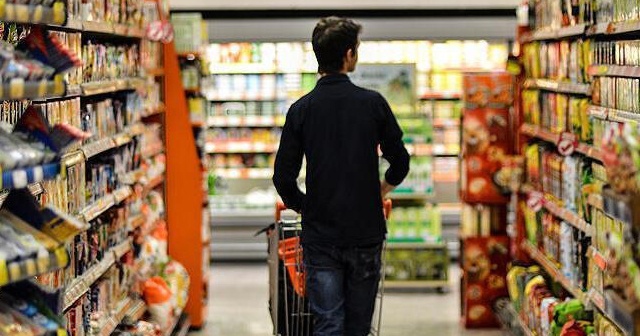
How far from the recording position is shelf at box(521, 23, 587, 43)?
5.72m

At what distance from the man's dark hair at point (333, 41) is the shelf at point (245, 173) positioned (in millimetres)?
7323

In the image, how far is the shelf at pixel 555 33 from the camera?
572 cm

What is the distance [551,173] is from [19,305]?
412 cm

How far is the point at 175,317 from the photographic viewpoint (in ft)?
24.3

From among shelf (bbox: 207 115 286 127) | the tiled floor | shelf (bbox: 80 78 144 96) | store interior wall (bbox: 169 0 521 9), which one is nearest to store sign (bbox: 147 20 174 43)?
shelf (bbox: 80 78 144 96)

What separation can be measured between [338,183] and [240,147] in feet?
24.8

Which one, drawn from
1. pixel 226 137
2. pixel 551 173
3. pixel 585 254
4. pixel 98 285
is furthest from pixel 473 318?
pixel 226 137

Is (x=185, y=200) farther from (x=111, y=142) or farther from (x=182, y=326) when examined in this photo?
(x=111, y=142)

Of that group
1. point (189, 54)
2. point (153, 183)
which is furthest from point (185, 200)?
point (189, 54)

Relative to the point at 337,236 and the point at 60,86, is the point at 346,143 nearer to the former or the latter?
the point at 337,236

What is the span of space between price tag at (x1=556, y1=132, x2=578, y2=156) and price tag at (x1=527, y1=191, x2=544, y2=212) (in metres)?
0.79

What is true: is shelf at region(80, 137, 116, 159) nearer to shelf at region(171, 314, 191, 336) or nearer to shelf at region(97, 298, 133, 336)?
shelf at region(97, 298, 133, 336)

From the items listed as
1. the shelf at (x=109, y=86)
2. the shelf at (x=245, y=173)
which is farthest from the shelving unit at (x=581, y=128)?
the shelf at (x=245, y=173)

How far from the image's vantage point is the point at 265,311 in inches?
348
